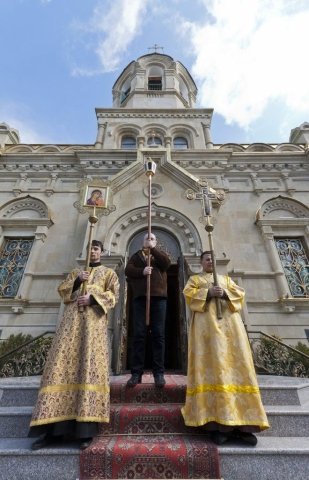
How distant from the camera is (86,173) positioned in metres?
10.3

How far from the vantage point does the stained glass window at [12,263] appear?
326 inches

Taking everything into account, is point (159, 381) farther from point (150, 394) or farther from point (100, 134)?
point (100, 134)

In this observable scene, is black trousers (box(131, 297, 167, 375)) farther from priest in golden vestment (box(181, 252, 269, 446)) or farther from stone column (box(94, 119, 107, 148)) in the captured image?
stone column (box(94, 119, 107, 148))

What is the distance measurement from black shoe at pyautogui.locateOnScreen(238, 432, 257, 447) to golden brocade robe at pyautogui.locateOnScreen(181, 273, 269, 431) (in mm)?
72

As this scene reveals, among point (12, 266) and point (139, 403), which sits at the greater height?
point (12, 266)

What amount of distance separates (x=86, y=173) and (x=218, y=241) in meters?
6.02

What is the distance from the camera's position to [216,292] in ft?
11.2

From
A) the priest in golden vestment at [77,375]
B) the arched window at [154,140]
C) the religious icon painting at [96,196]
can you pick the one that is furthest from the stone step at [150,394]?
the arched window at [154,140]

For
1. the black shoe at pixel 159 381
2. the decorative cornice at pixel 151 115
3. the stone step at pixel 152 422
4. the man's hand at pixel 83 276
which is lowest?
the stone step at pixel 152 422

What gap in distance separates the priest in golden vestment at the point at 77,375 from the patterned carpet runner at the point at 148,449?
0.83ft

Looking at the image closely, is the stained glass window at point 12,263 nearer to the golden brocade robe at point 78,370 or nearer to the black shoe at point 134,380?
the golden brocade robe at point 78,370

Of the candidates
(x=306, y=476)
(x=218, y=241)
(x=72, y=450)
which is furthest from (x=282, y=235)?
(x=72, y=450)

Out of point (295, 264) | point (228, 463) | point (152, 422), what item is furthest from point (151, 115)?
point (228, 463)

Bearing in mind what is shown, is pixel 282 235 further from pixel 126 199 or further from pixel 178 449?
pixel 178 449
